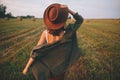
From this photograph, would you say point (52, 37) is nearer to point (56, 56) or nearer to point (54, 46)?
point (54, 46)

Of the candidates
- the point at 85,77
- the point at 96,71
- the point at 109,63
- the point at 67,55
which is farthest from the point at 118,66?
the point at 67,55


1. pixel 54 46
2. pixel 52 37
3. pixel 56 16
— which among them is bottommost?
pixel 54 46

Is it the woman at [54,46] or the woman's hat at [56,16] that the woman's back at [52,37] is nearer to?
the woman at [54,46]

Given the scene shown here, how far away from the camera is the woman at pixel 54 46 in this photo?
292 centimetres

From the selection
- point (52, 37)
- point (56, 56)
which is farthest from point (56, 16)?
point (56, 56)

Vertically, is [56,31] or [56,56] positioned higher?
[56,31]

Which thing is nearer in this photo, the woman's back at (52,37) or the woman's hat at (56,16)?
the woman's hat at (56,16)

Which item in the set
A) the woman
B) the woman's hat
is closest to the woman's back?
the woman

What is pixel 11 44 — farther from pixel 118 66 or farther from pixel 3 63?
pixel 118 66

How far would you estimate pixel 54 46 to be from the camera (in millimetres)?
2988

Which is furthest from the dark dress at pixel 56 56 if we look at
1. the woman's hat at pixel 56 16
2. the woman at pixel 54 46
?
the woman's hat at pixel 56 16

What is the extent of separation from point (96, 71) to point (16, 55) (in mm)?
2655

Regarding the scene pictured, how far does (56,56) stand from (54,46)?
168 millimetres

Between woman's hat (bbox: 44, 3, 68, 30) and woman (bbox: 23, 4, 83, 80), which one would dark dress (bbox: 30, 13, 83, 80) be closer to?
woman (bbox: 23, 4, 83, 80)
